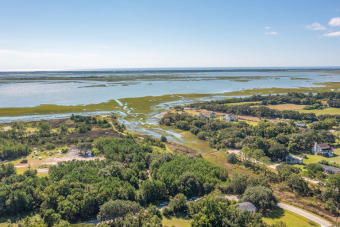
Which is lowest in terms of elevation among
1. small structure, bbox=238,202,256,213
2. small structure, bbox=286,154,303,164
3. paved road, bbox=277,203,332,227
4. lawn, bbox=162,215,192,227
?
paved road, bbox=277,203,332,227

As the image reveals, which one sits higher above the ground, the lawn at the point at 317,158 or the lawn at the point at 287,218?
the lawn at the point at 317,158

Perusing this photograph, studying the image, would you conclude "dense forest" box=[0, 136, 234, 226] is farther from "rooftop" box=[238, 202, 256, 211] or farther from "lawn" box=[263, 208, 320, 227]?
"lawn" box=[263, 208, 320, 227]

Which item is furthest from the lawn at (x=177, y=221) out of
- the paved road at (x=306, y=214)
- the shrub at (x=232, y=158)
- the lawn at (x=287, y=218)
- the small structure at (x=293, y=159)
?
the small structure at (x=293, y=159)

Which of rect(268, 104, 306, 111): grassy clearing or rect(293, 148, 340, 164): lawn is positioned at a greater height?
rect(268, 104, 306, 111): grassy clearing

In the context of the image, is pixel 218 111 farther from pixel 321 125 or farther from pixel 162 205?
pixel 162 205

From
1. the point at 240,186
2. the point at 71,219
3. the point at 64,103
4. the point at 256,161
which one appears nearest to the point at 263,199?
the point at 240,186

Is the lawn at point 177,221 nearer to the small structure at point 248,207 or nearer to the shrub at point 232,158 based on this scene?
the small structure at point 248,207

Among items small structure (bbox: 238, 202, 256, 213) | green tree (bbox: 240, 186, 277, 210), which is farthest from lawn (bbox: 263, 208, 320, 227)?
small structure (bbox: 238, 202, 256, 213)
